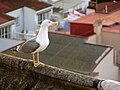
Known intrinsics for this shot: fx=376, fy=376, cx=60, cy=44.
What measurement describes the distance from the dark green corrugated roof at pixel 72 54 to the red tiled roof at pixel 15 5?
1002 centimetres

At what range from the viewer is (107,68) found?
18594 mm

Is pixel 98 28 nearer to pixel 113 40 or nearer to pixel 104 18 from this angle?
pixel 113 40

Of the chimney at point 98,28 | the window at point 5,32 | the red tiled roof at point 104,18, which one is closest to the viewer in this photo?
the chimney at point 98,28

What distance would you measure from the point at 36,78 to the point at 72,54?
43.4 feet

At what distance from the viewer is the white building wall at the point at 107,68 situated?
17.4 metres

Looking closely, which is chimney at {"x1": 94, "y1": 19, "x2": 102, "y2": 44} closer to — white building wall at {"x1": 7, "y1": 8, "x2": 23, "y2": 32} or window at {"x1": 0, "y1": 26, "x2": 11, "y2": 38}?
window at {"x1": 0, "y1": 26, "x2": 11, "y2": 38}

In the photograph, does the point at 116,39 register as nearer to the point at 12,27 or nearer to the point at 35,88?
the point at 12,27

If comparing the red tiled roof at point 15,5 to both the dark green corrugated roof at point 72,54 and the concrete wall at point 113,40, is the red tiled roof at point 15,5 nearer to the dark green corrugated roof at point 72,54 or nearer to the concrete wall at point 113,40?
the concrete wall at point 113,40

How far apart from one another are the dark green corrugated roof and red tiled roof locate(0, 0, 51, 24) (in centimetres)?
1002

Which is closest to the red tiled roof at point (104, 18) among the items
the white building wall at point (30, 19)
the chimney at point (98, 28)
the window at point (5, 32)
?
the chimney at point (98, 28)

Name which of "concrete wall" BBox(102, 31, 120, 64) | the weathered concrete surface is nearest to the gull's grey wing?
the weathered concrete surface

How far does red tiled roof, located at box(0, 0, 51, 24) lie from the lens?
1154 inches

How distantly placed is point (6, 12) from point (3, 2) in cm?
231

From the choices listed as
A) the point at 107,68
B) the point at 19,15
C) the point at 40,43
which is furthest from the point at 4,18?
the point at 40,43
